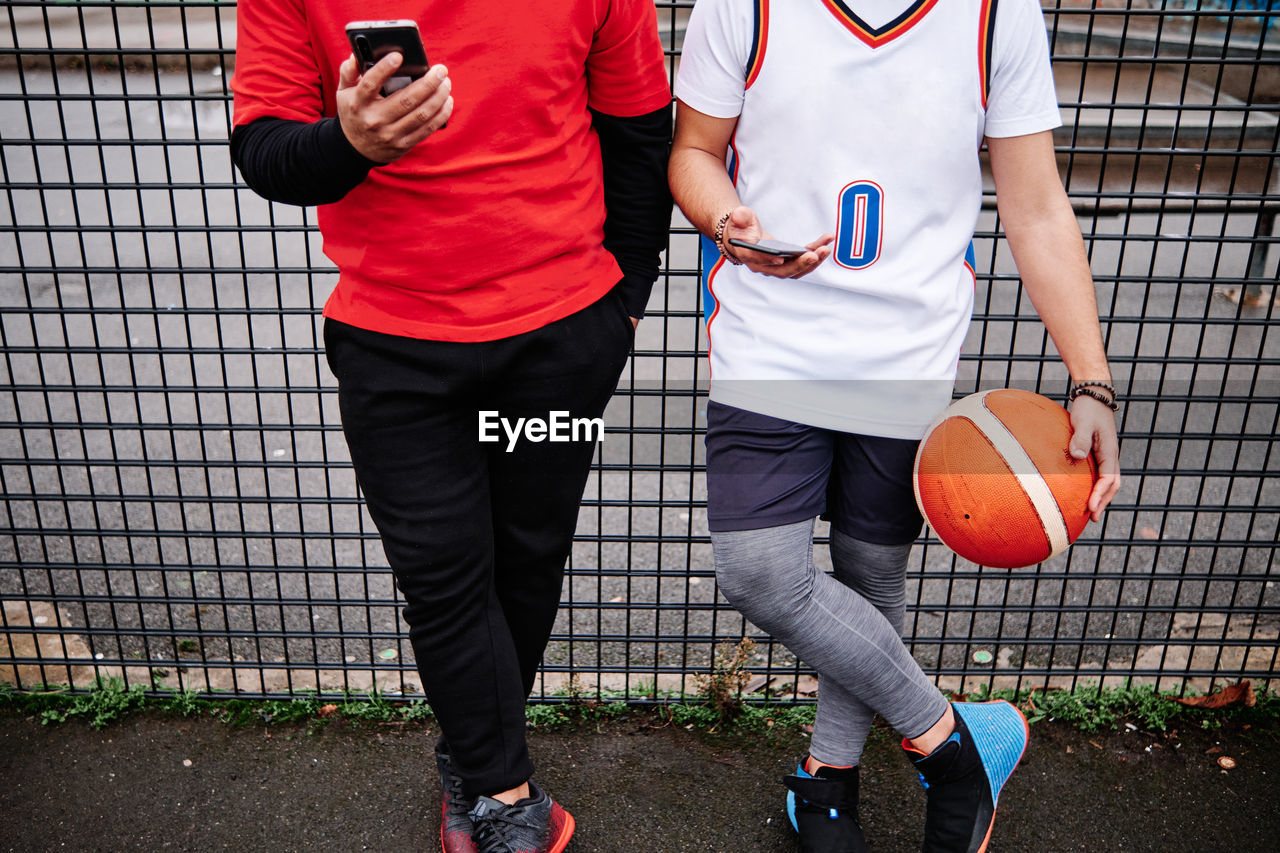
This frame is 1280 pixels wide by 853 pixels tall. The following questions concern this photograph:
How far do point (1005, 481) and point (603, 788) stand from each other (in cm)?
148

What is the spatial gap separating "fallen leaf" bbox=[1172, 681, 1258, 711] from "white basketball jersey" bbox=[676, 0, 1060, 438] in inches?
67.8

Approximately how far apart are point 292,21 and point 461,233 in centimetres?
45

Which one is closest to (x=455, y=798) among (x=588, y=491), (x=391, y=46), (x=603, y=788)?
(x=603, y=788)

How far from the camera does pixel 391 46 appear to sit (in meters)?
1.55

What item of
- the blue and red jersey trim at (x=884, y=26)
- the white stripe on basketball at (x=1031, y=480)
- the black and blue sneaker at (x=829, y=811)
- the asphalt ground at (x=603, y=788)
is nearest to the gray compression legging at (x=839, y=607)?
the black and blue sneaker at (x=829, y=811)

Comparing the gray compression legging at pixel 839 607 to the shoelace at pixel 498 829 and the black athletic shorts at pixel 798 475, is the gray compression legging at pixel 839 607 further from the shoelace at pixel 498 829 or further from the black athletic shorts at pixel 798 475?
the shoelace at pixel 498 829

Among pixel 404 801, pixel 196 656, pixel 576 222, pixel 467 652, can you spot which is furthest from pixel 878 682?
pixel 196 656

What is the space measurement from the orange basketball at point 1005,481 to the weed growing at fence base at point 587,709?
1238 mm

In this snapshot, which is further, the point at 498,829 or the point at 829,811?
the point at 829,811

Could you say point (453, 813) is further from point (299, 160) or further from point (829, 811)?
point (299, 160)

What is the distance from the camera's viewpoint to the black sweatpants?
6.79ft

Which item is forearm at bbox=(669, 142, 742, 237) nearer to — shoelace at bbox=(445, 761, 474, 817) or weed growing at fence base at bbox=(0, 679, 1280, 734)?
shoelace at bbox=(445, 761, 474, 817)

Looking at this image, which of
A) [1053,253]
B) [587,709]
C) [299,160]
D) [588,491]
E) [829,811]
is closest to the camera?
[299,160]

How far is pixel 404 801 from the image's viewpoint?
2.85m
